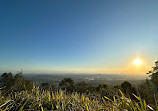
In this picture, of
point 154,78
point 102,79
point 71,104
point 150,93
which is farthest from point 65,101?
point 102,79

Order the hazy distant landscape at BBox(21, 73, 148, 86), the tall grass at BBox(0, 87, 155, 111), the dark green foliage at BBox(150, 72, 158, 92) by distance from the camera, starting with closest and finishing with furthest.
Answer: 1. the tall grass at BBox(0, 87, 155, 111)
2. the hazy distant landscape at BBox(21, 73, 148, 86)
3. the dark green foliage at BBox(150, 72, 158, 92)

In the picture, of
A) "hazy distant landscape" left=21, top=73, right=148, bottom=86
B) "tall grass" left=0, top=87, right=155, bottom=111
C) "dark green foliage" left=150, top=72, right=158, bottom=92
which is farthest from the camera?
"dark green foliage" left=150, top=72, right=158, bottom=92

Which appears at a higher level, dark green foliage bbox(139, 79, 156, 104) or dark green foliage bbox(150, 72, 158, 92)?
dark green foliage bbox(150, 72, 158, 92)

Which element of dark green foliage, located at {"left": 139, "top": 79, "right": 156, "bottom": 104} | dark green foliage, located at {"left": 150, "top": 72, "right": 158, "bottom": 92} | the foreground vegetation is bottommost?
dark green foliage, located at {"left": 139, "top": 79, "right": 156, "bottom": 104}

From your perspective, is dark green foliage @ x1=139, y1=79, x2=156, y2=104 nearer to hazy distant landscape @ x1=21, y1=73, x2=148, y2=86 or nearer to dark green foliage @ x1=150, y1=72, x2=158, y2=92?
dark green foliage @ x1=150, y1=72, x2=158, y2=92

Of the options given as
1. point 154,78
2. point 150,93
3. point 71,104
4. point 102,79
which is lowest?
point 150,93

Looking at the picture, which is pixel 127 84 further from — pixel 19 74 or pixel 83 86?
pixel 19 74

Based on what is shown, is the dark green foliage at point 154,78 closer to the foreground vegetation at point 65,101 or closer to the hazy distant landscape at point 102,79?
the hazy distant landscape at point 102,79

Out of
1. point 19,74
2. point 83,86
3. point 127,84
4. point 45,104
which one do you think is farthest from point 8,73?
point 45,104

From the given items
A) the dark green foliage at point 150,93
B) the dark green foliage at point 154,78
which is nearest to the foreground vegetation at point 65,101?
the dark green foliage at point 150,93

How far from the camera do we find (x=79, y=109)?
5.64ft

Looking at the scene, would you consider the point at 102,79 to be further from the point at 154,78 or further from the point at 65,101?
the point at 65,101

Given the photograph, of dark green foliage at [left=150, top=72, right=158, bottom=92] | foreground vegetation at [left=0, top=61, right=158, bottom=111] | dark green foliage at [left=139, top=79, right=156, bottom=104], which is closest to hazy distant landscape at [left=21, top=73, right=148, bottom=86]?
foreground vegetation at [left=0, top=61, right=158, bottom=111]

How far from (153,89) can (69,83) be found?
2856 centimetres
